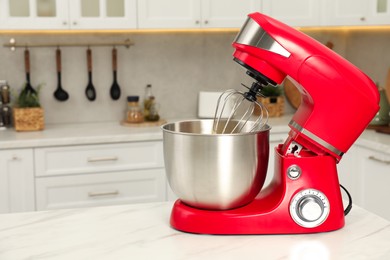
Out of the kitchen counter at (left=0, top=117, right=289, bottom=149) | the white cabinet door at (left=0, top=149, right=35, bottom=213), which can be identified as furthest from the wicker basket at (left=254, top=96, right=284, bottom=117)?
the white cabinet door at (left=0, top=149, right=35, bottom=213)

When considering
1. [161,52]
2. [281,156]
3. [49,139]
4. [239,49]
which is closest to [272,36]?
[239,49]

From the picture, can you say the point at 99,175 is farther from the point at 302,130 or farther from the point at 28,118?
the point at 302,130

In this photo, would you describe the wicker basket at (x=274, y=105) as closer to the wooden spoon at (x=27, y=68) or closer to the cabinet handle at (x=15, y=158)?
the wooden spoon at (x=27, y=68)

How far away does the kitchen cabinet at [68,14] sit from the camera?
332cm

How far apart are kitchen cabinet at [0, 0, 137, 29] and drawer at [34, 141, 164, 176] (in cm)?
69

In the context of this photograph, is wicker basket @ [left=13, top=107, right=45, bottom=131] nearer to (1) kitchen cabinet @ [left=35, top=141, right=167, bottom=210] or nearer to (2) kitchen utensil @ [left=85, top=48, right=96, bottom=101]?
(1) kitchen cabinet @ [left=35, top=141, right=167, bottom=210]

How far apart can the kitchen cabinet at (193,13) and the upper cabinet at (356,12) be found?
44 cm

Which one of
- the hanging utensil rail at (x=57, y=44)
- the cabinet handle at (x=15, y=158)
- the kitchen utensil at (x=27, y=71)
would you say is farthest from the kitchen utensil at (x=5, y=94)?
the cabinet handle at (x=15, y=158)

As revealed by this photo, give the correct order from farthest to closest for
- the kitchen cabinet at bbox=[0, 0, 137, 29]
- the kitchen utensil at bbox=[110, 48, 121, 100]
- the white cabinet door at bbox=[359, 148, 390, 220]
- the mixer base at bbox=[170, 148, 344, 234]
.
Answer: the kitchen utensil at bbox=[110, 48, 121, 100], the kitchen cabinet at bbox=[0, 0, 137, 29], the white cabinet door at bbox=[359, 148, 390, 220], the mixer base at bbox=[170, 148, 344, 234]

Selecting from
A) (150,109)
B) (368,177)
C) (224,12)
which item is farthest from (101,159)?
(368,177)

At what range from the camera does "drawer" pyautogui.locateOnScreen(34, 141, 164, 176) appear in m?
3.27

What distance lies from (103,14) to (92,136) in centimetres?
70

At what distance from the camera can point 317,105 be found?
4.92ft

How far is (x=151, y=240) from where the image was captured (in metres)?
1.49
